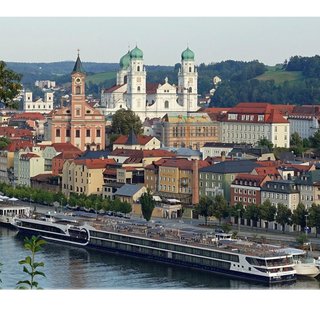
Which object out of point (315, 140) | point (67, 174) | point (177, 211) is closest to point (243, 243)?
point (177, 211)

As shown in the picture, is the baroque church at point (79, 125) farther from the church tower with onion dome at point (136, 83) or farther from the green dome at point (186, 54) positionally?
the green dome at point (186, 54)

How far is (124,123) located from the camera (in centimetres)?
3114

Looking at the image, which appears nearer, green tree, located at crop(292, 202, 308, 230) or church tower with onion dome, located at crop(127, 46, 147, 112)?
green tree, located at crop(292, 202, 308, 230)

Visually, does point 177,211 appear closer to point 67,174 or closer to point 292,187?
point 292,187

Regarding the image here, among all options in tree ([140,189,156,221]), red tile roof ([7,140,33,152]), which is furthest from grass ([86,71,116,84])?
tree ([140,189,156,221])

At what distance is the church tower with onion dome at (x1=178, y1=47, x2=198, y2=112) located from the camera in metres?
36.2

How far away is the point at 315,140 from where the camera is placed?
94.5ft

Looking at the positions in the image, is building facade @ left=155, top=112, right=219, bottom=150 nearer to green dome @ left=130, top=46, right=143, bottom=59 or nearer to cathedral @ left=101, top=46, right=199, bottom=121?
cathedral @ left=101, top=46, right=199, bottom=121

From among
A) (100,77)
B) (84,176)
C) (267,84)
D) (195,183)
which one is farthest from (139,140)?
(100,77)

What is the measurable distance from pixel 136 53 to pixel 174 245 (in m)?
19.4

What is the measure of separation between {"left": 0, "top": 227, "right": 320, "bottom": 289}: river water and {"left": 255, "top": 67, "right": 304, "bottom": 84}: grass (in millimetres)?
36449

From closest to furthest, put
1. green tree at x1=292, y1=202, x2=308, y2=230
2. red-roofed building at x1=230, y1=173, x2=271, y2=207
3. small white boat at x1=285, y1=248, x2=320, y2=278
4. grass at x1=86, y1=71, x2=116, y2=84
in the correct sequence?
small white boat at x1=285, y1=248, x2=320, y2=278
green tree at x1=292, y1=202, x2=308, y2=230
red-roofed building at x1=230, y1=173, x2=271, y2=207
grass at x1=86, y1=71, x2=116, y2=84

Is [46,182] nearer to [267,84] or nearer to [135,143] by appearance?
[135,143]

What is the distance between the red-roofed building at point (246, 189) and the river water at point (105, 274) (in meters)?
3.01
